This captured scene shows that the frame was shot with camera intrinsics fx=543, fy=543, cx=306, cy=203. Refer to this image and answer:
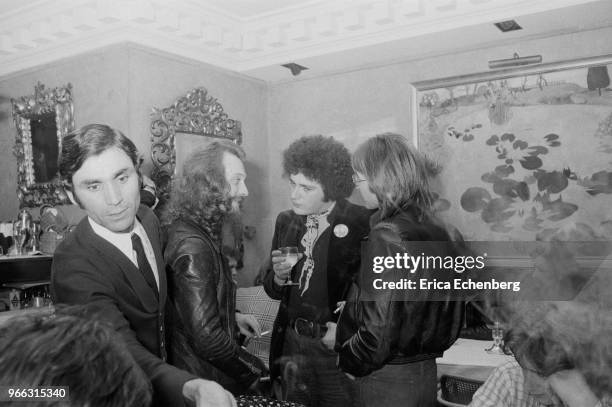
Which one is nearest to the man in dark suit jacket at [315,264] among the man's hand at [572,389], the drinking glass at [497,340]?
the drinking glass at [497,340]

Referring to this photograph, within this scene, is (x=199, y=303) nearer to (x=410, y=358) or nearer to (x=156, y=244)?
(x=156, y=244)

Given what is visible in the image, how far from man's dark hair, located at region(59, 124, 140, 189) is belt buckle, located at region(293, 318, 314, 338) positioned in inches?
23.2

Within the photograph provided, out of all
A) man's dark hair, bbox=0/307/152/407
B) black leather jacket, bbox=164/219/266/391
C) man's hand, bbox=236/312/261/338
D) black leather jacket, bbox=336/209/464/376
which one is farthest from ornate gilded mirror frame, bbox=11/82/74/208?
black leather jacket, bbox=336/209/464/376

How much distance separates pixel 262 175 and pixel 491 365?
2.35 feet

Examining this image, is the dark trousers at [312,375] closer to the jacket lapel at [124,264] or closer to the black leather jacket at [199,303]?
A: the black leather jacket at [199,303]

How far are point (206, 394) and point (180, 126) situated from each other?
23.9 inches

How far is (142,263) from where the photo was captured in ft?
4.13

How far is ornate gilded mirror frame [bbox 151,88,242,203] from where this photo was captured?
127 centimetres

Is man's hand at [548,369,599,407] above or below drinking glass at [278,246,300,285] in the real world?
below

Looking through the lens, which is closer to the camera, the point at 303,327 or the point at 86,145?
the point at 86,145

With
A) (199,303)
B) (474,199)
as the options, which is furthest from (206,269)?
(474,199)

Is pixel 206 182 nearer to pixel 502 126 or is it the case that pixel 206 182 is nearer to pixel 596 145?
pixel 502 126

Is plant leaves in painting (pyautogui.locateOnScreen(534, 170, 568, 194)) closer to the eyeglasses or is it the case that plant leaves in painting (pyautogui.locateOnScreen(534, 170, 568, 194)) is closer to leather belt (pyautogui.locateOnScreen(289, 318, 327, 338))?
the eyeglasses

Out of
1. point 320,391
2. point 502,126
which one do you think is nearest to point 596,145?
point 502,126
